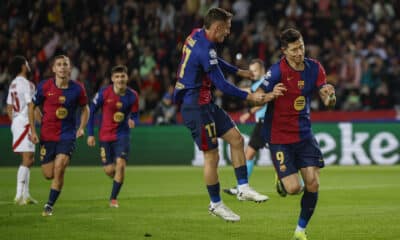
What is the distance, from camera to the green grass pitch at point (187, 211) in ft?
36.5

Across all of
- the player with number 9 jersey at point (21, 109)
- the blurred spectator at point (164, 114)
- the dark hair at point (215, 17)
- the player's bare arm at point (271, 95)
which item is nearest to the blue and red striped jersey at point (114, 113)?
the player with number 9 jersey at point (21, 109)

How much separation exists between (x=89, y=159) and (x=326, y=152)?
6443 millimetres

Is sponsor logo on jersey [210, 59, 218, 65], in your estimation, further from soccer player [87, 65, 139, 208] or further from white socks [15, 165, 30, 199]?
white socks [15, 165, 30, 199]

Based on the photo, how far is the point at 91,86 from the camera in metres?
25.3

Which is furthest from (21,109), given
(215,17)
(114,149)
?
(215,17)

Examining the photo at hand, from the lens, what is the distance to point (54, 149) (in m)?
13.6

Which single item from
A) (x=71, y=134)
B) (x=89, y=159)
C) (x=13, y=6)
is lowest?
(x=89, y=159)

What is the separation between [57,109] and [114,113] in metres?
1.64

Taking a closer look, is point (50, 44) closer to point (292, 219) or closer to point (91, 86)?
point (91, 86)

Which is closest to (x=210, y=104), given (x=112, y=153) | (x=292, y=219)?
(x=292, y=219)

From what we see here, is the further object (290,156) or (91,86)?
(91,86)

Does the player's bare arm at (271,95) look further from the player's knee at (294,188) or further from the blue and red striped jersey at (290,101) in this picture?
the player's knee at (294,188)

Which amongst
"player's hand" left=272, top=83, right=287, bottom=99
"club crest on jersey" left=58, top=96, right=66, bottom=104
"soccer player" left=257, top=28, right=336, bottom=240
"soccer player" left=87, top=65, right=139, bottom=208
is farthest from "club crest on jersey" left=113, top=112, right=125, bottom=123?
→ "player's hand" left=272, top=83, right=287, bottom=99

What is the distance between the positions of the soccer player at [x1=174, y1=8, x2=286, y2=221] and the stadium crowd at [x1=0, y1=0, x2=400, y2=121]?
12742 millimetres
